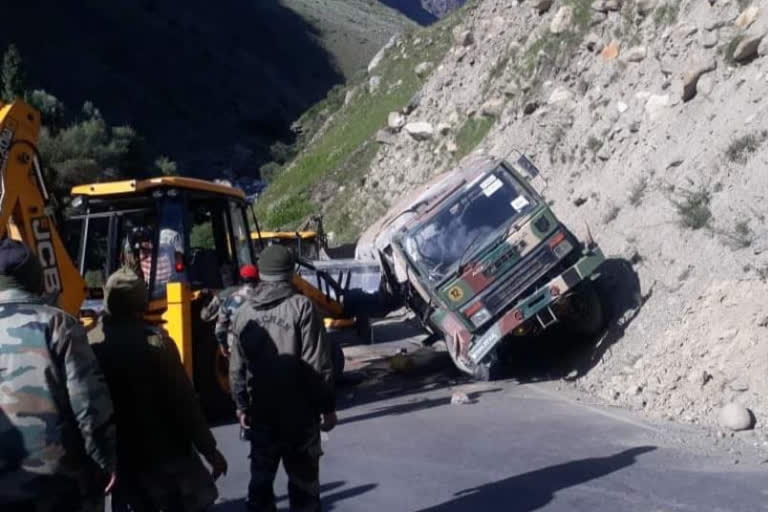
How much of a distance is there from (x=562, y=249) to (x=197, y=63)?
251 feet

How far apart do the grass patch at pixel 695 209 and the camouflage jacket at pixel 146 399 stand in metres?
9.13

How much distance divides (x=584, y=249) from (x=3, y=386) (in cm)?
968

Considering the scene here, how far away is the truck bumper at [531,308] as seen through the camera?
12.6 m

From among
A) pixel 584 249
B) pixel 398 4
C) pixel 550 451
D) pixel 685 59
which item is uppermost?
pixel 398 4

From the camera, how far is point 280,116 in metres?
87.6

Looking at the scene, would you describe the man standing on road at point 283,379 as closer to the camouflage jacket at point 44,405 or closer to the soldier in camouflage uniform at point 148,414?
the soldier in camouflage uniform at point 148,414

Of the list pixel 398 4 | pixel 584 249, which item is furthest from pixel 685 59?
pixel 398 4

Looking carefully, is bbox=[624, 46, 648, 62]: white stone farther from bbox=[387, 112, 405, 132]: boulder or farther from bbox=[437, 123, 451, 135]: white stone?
bbox=[387, 112, 405, 132]: boulder

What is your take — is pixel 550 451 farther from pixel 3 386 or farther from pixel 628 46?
pixel 628 46

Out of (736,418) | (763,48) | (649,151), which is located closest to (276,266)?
(736,418)

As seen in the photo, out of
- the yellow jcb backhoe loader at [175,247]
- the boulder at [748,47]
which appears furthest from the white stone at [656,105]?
the yellow jcb backhoe loader at [175,247]

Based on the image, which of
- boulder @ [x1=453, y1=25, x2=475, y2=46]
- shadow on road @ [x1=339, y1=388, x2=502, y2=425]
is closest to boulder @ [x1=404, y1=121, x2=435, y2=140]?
boulder @ [x1=453, y1=25, x2=475, y2=46]

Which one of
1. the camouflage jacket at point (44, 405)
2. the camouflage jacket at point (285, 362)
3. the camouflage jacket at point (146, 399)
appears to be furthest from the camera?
the camouflage jacket at point (285, 362)

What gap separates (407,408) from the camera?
12.4m
